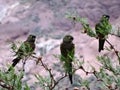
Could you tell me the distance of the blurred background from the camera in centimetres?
330

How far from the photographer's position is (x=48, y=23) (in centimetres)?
371

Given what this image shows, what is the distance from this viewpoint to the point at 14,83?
1.65m

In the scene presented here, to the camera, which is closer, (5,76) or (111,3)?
(5,76)

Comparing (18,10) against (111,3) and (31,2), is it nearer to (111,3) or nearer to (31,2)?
(31,2)

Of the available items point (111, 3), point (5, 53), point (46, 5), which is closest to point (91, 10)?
point (111, 3)

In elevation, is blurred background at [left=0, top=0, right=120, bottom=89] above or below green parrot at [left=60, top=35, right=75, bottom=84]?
below

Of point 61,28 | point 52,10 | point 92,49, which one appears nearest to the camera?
point 92,49

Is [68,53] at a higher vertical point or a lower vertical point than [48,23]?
higher

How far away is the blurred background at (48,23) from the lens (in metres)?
3.30

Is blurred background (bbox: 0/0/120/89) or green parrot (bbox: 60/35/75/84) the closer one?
green parrot (bbox: 60/35/75/84)

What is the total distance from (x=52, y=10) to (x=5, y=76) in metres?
2.30

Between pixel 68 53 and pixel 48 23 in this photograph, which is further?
pixel 48 23

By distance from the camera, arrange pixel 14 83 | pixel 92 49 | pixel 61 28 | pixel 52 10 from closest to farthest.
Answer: pixel 14 83, pixel 92 49, pixel 61 28, pixel 52 10

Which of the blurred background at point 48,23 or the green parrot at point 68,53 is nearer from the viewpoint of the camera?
the green parrot at point 68,53
